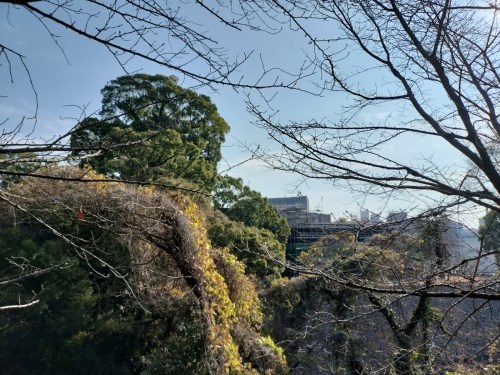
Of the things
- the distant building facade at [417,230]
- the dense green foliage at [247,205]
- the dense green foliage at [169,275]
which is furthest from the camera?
the dense green foliage at [247,205]

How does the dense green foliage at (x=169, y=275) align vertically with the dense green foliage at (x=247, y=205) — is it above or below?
below

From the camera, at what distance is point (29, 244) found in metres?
7.78

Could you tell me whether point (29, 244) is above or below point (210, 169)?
below

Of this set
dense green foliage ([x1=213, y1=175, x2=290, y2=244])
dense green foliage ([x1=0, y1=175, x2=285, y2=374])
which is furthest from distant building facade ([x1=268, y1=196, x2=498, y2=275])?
dense green foliage ([x1=213, y1=175, x2=290, y2=244])

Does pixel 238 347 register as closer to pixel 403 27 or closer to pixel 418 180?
pixel 418 180

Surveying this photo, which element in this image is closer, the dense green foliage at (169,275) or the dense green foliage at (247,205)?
the dense green foliage at (169,275)

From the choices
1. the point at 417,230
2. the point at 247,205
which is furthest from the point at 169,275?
the point at 247,205

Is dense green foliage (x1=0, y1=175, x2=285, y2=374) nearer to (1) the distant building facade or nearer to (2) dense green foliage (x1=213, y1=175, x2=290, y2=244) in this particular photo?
(1) the distant building facade

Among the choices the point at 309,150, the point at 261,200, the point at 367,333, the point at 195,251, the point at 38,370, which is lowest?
the point at 38,370

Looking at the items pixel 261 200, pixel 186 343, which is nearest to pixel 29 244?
pixel 186 343

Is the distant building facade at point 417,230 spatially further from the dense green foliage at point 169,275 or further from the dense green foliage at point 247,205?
the dense green foliage at point 247,205

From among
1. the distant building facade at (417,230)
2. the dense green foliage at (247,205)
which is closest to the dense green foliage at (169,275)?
the distant building facade at (417,230)

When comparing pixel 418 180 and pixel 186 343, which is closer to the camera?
pixel 418 180

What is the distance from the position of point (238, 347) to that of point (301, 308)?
3.16 meters
